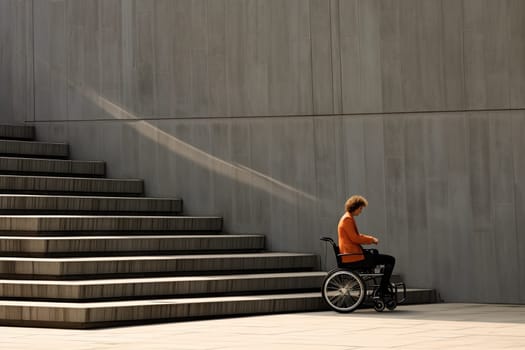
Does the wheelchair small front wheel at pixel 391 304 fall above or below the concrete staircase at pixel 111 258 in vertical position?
below

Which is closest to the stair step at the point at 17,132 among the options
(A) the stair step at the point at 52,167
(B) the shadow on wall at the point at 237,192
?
(A) the stair step at the point at 52,167

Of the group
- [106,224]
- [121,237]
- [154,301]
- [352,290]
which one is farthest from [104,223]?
[352,290]

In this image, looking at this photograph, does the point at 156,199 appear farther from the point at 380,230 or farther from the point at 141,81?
the point at 380,230

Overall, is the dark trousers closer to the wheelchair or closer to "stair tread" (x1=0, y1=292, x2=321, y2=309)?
the wheelchair

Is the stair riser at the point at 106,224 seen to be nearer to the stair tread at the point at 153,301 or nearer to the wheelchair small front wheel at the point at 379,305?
the stair tread at the point at 153,301

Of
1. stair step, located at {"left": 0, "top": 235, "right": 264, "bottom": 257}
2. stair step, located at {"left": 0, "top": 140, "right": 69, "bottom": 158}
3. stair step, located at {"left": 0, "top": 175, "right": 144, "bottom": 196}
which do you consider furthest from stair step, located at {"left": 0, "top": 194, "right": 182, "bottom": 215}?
stair step, located at {"left": 0, "top": 140, "right": 69, "bottom": 158}

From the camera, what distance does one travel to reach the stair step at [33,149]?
14.8m

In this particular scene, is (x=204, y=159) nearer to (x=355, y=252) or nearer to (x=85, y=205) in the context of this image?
(x=85, y=205)

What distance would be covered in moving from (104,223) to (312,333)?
4.47 m

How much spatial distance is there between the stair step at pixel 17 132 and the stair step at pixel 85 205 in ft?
7.20

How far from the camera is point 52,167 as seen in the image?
14.8 meters

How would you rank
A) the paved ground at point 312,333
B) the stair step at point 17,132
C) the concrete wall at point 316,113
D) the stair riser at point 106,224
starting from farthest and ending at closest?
1. the stair step at point 17,132
2. the concrete wall at point 316,113
3. the stair riser at point 106,224
4. the paved ground at point 312,333

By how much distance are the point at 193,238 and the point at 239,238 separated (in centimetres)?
77

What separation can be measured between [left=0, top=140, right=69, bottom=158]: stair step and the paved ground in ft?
16.3
